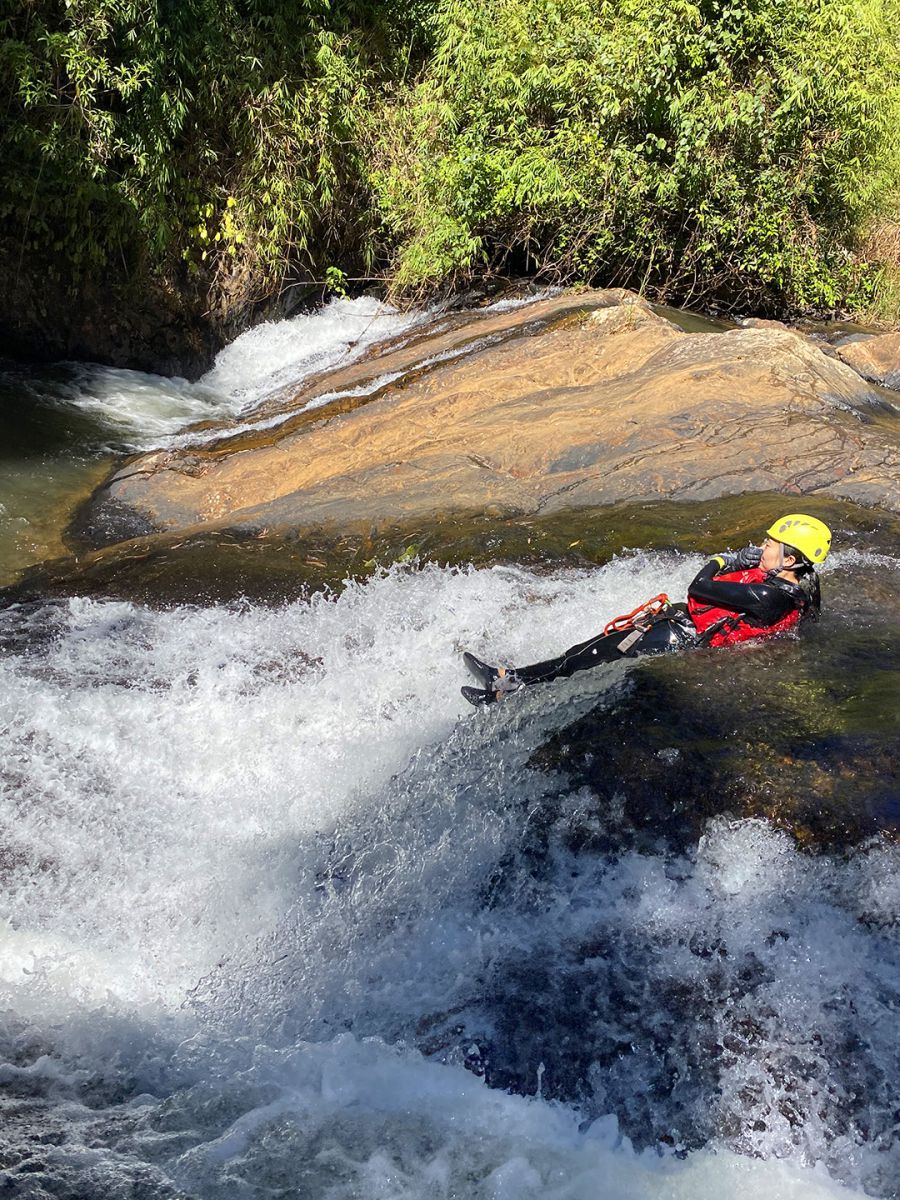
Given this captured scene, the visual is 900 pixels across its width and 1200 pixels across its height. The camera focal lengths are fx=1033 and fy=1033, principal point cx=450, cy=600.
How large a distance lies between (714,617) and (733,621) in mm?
92

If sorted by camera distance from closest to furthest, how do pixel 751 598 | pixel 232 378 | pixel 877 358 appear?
pixel 751 598, pixel 877 358, pixel 232 378

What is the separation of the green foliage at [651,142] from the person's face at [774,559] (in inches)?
236

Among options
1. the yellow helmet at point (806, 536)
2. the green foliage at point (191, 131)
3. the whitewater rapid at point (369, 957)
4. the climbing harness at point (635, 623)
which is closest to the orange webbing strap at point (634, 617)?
the climbing harness at point (635, 623)

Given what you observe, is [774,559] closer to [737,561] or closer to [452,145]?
[737,561]

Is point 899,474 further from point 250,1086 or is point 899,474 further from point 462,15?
point 462,15

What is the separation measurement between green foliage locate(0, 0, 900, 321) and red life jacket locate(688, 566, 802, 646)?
6121 mm

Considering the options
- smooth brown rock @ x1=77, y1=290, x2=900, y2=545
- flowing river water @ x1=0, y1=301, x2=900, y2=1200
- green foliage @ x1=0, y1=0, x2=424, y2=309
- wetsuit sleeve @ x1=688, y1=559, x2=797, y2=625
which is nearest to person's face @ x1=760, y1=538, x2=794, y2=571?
wetsuit sleeve @ x1=688, y1=559, x2=797, y2=625

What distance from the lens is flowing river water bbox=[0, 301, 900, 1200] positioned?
2.79 metres

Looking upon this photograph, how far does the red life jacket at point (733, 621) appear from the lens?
468cm

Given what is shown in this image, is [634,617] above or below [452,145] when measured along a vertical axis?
below

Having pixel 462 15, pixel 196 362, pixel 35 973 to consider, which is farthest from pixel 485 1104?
pixel 462 15

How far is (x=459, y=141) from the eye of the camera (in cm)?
1012

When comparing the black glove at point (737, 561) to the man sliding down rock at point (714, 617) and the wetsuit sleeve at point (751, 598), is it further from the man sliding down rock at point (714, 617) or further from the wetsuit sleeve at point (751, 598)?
the wetsuit sleeve at point (751, 598)

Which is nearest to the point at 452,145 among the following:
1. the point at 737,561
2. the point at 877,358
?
the point at 877,358
